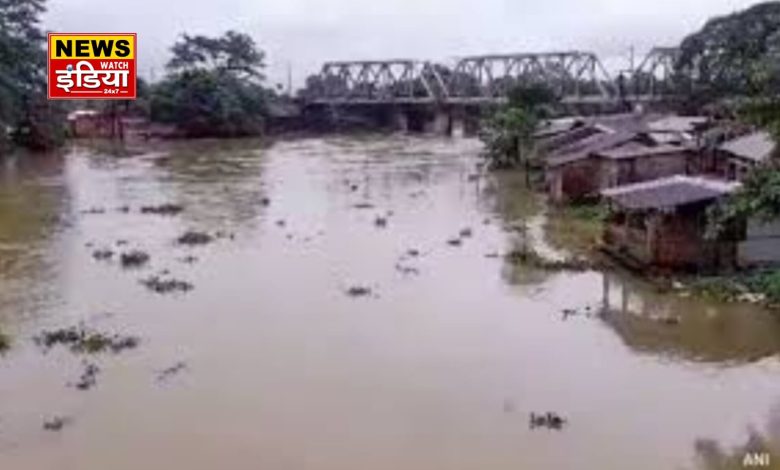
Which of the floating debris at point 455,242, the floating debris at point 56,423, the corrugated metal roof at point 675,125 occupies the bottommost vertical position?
the floating debris at point 56,423

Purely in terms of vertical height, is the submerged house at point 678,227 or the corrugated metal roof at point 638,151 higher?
the corrugated metal roof at point 638,151

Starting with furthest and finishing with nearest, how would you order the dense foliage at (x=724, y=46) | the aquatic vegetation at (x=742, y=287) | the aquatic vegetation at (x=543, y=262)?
the dense foliage at (x=724, y=46)
the aquatic vegetation at (x=543, y=262)
the aquatic vegetation at (x=742, y=287)

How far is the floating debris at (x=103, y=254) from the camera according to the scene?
27.0m

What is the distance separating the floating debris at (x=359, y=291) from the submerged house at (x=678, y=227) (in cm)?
562

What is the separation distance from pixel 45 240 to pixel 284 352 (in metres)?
14.6

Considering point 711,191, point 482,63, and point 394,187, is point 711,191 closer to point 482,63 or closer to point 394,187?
point 394,187

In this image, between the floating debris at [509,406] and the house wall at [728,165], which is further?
the house wall at [728,165]

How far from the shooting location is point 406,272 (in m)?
24.7

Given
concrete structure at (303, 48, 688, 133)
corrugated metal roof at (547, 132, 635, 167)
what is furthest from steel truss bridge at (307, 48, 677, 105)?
corrugated metal roof at (547, 132, 635, 167)

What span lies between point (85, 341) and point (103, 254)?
9097 millimetres

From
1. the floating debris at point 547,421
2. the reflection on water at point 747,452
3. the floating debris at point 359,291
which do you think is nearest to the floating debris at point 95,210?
the floating debris at point 359,291

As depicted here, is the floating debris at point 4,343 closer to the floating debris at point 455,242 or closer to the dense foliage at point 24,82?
the floating debris at point 455,242

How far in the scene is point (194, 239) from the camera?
97.2 feet

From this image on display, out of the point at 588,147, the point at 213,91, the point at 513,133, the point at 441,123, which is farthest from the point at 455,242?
the point at 441,123
